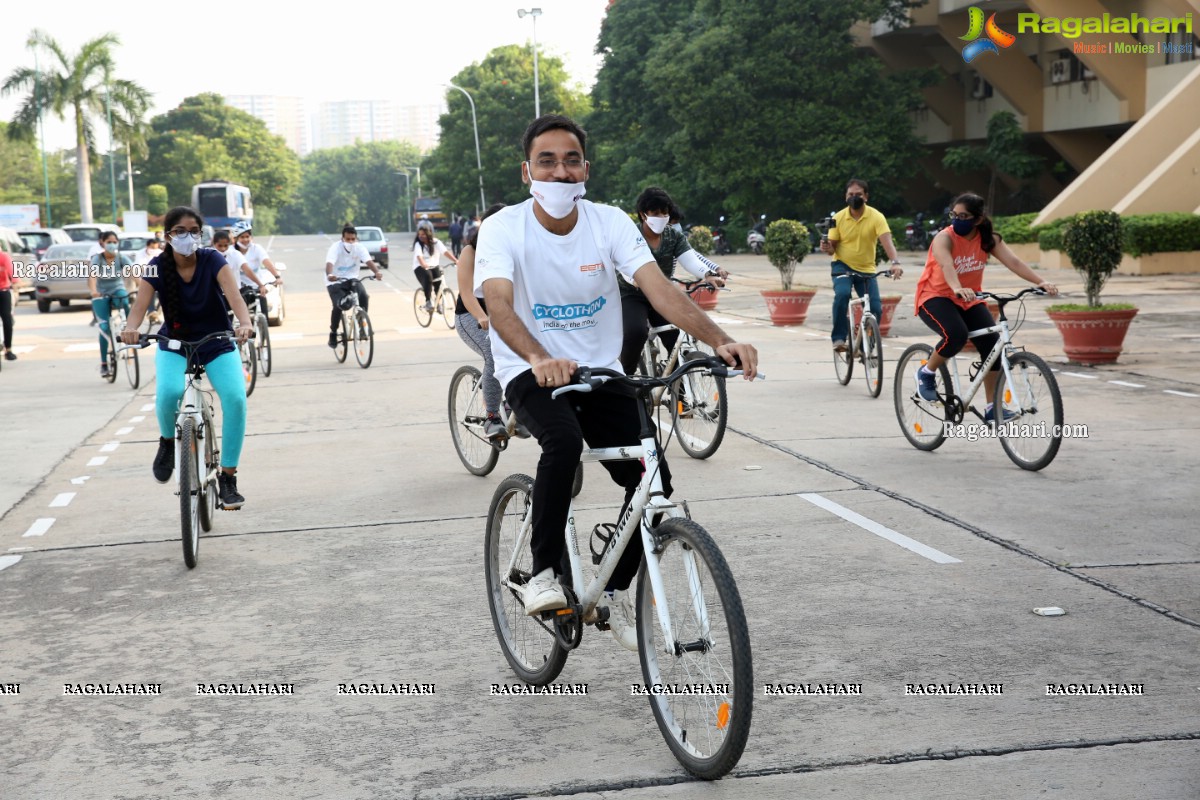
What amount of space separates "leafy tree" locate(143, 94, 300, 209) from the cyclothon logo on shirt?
105463mm

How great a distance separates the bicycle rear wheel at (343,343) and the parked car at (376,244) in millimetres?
31766

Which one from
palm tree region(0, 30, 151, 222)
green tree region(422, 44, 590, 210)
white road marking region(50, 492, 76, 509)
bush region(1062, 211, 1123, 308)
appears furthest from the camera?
green tree region(422, 44, 590, 210)

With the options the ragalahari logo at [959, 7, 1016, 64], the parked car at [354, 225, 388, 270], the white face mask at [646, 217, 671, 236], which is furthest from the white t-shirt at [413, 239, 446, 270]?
the parked car at [354, 225, 388, 270]

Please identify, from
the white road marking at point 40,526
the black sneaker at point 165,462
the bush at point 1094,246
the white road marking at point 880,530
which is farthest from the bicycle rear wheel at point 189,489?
the bush at point 1094,246

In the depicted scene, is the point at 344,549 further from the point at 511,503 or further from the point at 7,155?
the point at 7,155

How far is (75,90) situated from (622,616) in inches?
2628

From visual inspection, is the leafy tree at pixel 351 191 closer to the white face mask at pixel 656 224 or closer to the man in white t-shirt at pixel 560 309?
the white face mask at pixel 656 224

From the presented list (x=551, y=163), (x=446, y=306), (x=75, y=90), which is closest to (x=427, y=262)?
(x=446, y=306)

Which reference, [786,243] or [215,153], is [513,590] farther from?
[215,153]

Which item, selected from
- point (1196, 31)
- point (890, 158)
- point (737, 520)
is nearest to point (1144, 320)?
point (737, 520)

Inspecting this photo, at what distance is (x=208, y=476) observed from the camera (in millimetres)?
7477

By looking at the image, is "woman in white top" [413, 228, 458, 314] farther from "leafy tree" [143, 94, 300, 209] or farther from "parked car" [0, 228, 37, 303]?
"leafy tree" [143, 94, 300, 209]

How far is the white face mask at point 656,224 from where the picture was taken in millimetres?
9984

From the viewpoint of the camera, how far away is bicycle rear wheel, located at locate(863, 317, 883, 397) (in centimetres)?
1223
